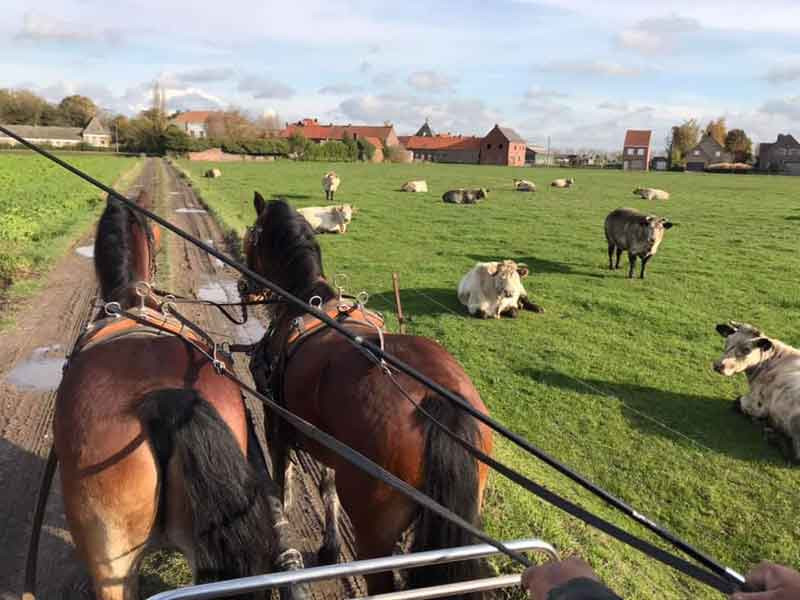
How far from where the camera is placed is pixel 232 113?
118562 mm

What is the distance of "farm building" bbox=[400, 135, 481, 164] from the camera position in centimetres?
11875

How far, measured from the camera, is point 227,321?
32.8 feet

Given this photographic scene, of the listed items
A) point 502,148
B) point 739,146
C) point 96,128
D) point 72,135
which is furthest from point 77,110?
point 739,146

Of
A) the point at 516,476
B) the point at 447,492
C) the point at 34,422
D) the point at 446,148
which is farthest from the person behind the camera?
the point at 446,148

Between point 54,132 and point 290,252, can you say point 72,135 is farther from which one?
point 290,252

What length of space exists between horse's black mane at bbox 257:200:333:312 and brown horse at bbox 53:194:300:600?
193 centimetres

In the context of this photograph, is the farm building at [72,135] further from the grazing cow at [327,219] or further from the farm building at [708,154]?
the farm building at [708,154]

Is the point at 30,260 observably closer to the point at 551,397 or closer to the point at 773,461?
the point at 551,397

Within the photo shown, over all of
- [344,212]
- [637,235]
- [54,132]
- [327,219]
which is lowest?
[327,219]

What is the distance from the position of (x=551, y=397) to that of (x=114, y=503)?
608cm

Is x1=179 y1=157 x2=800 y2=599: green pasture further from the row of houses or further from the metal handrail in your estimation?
the row of houses

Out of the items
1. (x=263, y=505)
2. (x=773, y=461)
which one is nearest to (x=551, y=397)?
(x=773, y=461)

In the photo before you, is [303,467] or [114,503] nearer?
[114,503]

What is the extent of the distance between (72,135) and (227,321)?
128 meters
